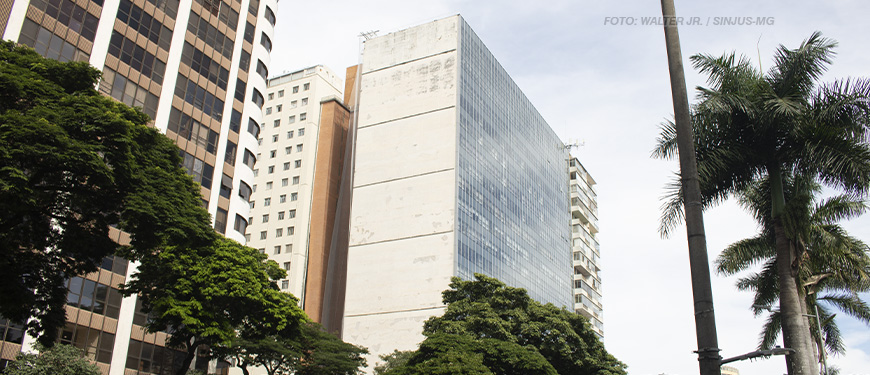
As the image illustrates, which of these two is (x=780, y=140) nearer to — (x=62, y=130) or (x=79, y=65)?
(x=62, y=130)

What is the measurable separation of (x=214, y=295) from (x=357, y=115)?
71.2 metres

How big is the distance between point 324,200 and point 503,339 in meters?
60.3

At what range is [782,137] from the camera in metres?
19.1

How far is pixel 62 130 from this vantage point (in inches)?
869

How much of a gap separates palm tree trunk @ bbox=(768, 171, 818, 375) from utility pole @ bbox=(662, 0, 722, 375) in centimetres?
991

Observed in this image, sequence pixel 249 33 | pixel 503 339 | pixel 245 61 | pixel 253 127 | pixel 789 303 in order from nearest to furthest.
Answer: pixel 789 303, pixel 503 339, pixel 245 61, pixel 253 127, pixel 249 33

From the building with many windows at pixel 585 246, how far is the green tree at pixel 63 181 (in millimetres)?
98021

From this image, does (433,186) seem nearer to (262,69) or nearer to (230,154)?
(262,69)

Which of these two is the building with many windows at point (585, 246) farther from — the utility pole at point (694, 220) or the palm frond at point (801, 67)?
the utility pole at point (694, 220)

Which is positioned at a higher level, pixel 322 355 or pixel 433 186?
pixel 433 186

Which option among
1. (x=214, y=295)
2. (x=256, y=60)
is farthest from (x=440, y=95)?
(x=214, y=295)

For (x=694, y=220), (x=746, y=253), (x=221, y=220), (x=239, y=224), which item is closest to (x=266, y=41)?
(x=239, y=224)

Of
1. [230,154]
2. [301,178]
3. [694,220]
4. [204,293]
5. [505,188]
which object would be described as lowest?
[694,220]

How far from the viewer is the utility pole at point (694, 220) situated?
841 centimetres
